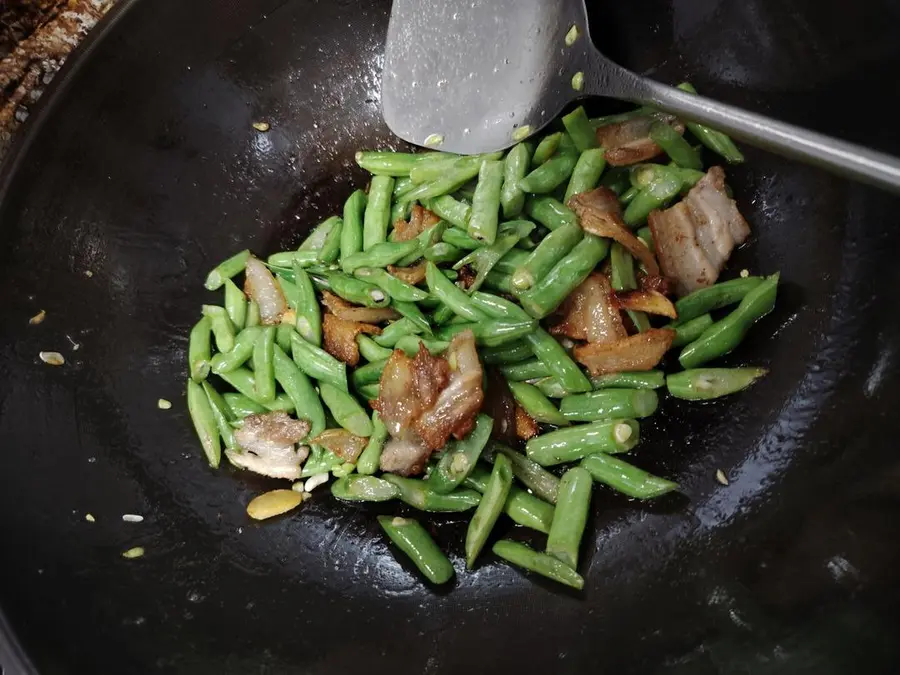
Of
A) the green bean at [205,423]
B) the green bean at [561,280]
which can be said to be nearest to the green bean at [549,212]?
the green bean at [561,280]

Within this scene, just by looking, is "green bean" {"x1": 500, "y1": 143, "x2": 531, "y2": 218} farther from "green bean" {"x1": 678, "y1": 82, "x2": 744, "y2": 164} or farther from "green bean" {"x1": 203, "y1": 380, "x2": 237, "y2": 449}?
"green bean" {"x1": 203, "y1": 380, "x2": 237, "y2": 449}

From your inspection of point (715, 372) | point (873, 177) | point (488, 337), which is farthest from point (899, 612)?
point (488, 337)

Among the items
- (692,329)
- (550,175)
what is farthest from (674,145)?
(692,329)

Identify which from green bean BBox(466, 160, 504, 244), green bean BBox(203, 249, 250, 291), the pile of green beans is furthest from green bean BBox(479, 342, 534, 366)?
green bean BBox(203, 249, 250, 291)

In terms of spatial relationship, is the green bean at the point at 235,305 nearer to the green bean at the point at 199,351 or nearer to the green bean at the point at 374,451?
the green bean at the point at 199,351

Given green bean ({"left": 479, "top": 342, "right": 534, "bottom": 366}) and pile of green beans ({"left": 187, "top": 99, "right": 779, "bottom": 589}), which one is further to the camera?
green bean ({"left": 479, "top": 342, "right": 534, "bottom": 366})
